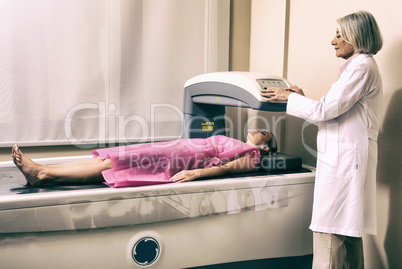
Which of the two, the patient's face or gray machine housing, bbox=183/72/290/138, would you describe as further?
the patient's face

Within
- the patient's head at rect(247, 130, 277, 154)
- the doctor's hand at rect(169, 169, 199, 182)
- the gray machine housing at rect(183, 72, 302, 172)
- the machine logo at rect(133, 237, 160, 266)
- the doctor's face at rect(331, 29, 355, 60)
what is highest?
the doctor's face at rect(331, 29, 355, 60)

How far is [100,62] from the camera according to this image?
2.28 meters

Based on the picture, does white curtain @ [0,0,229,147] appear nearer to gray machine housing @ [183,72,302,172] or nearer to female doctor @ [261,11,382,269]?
gray machine housing @ [183,72,302,172]

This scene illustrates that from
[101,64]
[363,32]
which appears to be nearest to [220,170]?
[363,32]

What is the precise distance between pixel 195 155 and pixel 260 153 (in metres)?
0.40

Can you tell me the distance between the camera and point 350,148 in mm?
1347

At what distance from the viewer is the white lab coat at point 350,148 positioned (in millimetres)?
1317

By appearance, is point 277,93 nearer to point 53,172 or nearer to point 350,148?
point 350,148

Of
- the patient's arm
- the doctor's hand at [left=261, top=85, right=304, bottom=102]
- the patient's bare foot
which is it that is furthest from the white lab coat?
the patient's bare foot

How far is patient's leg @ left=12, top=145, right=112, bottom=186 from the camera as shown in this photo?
1395 mm

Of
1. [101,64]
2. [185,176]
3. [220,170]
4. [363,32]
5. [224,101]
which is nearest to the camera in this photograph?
[363,32]

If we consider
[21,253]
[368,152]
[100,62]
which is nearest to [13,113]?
[100,62]

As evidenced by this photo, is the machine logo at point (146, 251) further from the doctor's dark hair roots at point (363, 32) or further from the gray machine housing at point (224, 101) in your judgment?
the doctor's dark hair roots at point (363, 32)

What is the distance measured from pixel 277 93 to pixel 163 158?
0.61m
